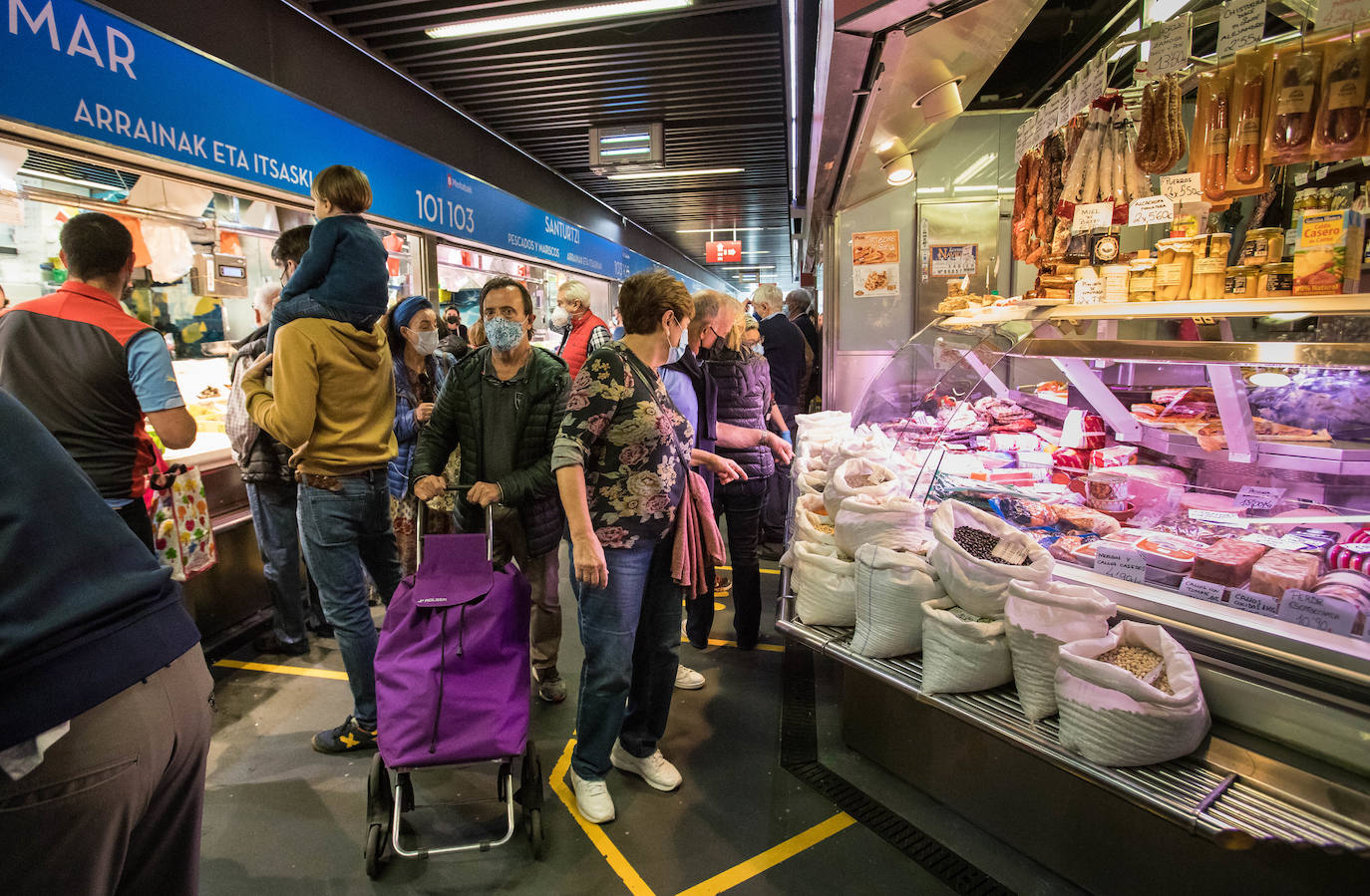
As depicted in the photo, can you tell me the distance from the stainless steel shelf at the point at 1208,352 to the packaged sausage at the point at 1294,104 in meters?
0.49

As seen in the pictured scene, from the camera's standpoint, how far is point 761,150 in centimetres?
849

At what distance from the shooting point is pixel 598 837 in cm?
246

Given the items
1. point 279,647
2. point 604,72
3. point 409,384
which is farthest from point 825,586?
point 604,72

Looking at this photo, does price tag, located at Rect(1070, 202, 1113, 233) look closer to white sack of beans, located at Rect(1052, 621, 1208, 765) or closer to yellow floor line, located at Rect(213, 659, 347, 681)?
white sack of beans, located at Rect(1052, 621, 1208, 765)

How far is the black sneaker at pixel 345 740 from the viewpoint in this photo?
117 inches

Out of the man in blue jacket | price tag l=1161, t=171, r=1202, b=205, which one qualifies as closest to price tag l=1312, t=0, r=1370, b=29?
price tag l=1161, t=171, r=1202, b=205

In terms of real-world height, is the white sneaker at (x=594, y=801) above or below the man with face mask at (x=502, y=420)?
below

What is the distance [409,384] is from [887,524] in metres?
2.86

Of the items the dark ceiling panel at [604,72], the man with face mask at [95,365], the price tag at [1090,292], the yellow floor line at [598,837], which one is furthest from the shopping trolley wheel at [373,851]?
the dark ceiling panel at [604,72]

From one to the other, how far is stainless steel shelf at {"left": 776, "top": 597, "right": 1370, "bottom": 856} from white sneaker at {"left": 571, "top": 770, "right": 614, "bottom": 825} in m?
1.22

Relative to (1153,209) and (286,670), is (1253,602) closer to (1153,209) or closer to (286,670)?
(1153,209)

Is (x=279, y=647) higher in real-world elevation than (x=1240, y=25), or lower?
lower

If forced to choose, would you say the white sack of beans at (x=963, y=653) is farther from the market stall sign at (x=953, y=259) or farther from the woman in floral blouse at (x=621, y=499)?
the market stall sign at (x=953, y=259)

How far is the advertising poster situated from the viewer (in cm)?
621
